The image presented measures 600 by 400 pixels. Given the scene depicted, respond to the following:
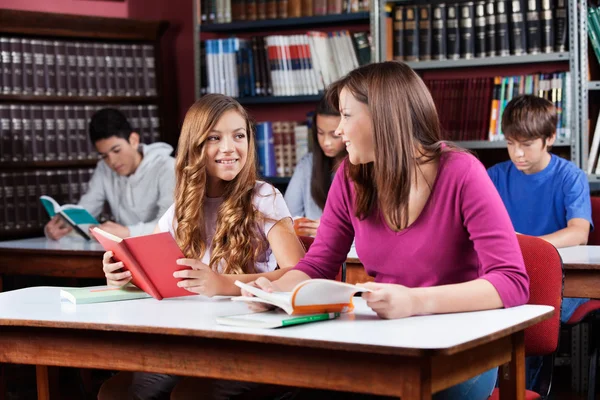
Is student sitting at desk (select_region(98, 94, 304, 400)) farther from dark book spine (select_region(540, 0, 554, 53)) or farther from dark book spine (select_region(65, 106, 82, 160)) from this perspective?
dark book spine (select_region(65, 106, 82, 160))

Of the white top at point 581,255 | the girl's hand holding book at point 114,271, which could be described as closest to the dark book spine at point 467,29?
the white top at point 581,255

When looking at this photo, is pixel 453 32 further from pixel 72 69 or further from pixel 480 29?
pixel 72 69

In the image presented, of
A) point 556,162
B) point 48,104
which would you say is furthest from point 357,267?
point 48,104

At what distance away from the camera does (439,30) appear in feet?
15.0

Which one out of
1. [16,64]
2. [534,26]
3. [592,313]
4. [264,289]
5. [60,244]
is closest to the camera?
[264,289]

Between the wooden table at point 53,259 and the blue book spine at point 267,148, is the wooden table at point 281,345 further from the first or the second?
the blue book spine at point 267,148

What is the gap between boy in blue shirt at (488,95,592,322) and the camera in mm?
3568

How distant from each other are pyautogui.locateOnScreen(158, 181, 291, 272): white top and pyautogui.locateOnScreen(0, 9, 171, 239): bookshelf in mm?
2439

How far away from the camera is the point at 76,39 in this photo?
4.95m

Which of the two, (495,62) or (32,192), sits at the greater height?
(495,62)

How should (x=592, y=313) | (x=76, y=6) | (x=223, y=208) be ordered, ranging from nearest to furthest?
(x=223, y=208) < (x=592, y=313) < (x=76, y=6)

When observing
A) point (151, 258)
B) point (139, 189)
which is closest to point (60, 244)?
point (139, 189)

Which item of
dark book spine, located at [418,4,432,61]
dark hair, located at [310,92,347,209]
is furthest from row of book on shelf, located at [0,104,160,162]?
dark book spine, located at [418,4,432,61]

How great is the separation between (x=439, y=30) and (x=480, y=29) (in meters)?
0.21
